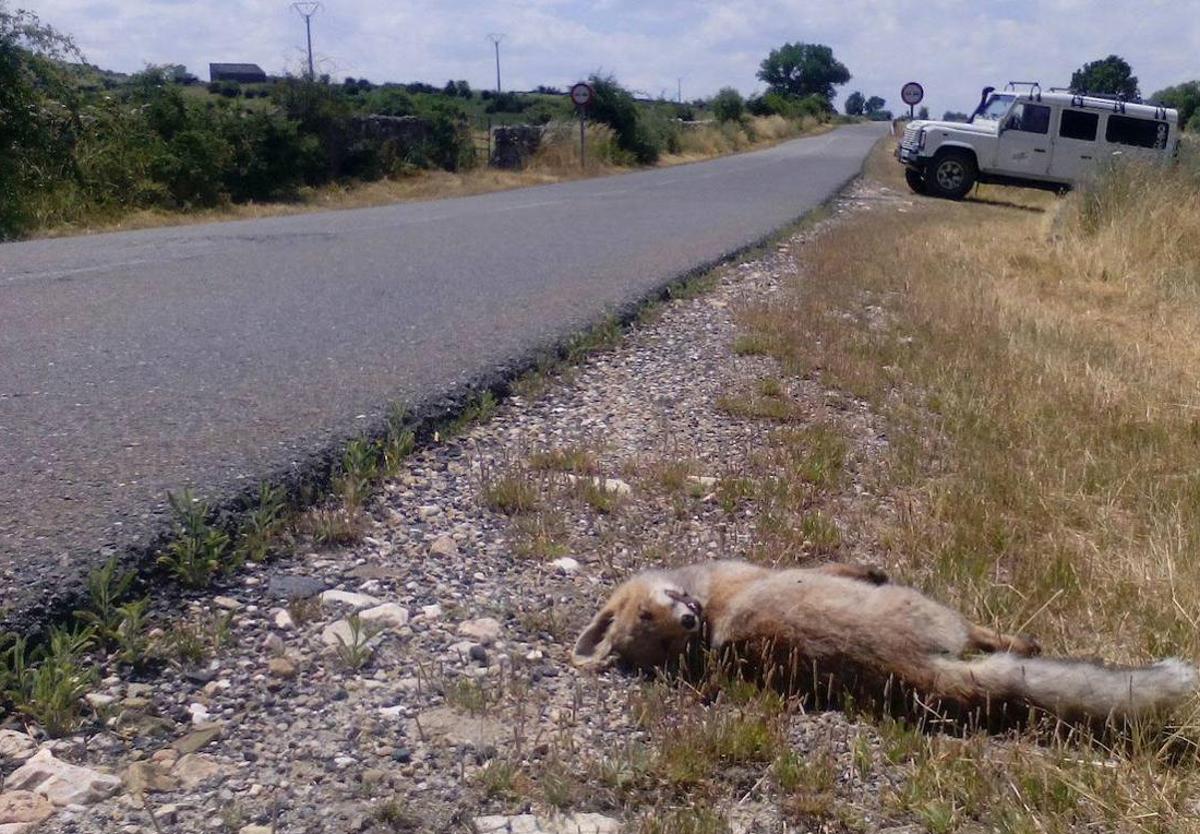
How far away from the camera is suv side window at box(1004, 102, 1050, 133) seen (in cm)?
2459

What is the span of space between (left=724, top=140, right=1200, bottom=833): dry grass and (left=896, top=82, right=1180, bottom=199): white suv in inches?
490

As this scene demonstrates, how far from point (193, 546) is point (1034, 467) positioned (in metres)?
3.52

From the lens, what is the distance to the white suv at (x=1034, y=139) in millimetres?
24234

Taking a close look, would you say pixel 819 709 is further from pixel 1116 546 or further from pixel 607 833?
pixel 1116 546

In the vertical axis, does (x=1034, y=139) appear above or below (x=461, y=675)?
above

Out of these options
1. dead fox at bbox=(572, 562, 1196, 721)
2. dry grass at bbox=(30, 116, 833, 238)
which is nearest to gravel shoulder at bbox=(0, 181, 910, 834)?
dead fox at bbox=(572, 562, 1196, 721)

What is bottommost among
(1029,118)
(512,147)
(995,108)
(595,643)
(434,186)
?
(434,186)

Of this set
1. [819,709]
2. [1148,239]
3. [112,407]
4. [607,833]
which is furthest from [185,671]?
[1148,239]

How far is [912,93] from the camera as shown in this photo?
3566cm

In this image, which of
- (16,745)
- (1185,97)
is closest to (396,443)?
(16,745)

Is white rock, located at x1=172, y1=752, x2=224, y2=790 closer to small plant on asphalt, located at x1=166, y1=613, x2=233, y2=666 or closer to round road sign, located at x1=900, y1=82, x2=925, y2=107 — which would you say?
small plant on asphalt, located at x1=166, y1=613, x2=233, y2=666

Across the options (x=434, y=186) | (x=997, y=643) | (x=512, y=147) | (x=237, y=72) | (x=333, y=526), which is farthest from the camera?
(x=237, y=72)

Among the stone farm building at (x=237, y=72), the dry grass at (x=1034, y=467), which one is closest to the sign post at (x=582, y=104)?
the dry grass at (x=1034, y=467)

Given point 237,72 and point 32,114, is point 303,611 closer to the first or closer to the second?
point 32,114
